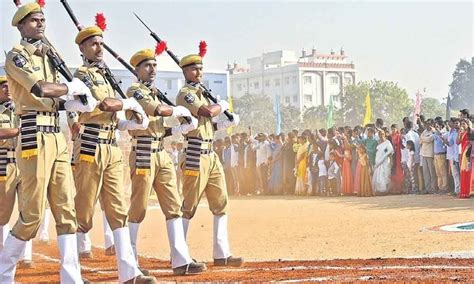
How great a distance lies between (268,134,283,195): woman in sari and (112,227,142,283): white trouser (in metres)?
17.4

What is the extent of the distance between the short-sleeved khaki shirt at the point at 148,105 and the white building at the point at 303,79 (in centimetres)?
10181

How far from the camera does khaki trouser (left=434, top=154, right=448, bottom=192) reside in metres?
20.3

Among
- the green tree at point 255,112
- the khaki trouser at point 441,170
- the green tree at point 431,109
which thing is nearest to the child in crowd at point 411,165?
the khaki trouser at point 441,170

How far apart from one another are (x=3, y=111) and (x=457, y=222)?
727 cm

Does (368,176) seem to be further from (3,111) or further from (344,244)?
(3,111)

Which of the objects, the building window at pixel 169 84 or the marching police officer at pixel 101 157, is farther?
the building window at pixel 169 84

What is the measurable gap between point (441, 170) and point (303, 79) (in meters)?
93.7

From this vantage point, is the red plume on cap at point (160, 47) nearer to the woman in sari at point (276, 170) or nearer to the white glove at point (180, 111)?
the white glove at point (180, 111)

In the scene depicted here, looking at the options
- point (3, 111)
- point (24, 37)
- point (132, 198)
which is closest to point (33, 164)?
point (24, 37)

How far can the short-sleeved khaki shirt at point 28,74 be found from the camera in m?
7.45

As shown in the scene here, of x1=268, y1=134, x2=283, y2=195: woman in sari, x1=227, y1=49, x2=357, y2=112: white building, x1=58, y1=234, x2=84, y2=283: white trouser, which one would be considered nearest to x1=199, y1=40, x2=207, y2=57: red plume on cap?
x1=58, y1=234, x2=84, y2=283: white trouser

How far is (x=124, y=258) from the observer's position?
331 inches

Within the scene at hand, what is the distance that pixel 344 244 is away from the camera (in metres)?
11.8

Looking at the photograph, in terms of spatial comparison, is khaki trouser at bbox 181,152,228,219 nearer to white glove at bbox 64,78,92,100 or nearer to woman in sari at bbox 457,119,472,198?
white glove at bbox 64,78,92,100
